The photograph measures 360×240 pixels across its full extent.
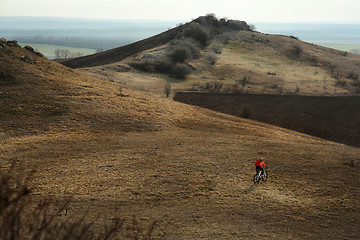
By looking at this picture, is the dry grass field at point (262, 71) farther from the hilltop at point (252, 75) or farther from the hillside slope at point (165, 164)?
the hillside slope at point (165, 164)

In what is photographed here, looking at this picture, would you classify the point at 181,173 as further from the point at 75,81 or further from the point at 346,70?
the point at 346,70

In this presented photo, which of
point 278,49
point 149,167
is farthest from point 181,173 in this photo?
point 278,49

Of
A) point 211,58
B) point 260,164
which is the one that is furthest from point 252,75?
point 260,164

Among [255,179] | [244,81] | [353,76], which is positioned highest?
[353,76]

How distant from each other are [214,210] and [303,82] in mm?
57849

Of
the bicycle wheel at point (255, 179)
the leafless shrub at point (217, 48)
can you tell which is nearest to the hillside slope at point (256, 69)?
the leafless shrub at point (217, 48)

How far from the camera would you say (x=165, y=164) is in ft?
62.1

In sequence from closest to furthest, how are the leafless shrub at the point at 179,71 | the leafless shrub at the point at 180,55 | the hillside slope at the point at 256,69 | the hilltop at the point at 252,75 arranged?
the hilltop at the point at 252,75 < the hillside slope at the point at 256,69 < the leafless shrub at the point at 179,71 < the leafless shrub at the point at 180,55

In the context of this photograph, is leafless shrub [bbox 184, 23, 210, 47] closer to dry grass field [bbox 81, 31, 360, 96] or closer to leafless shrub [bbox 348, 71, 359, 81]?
dry grass field [bbox 81, 31, 360, 96]

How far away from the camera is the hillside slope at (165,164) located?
1312 cm

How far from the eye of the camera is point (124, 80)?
181 ft

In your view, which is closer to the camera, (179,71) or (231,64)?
(179,71)

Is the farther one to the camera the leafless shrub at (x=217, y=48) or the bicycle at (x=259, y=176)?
the leafless shrub at (x=217, y=48)

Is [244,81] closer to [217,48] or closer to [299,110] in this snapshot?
[299,110]
